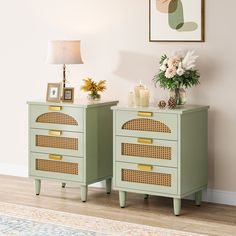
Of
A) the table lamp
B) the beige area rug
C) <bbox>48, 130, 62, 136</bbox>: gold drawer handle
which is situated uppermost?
the table lamp

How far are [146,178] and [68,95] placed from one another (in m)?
0.97

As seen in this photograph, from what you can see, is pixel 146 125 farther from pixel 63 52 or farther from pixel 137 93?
pixel 63 52

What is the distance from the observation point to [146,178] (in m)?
5.13

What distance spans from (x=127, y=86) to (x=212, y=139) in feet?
2.87

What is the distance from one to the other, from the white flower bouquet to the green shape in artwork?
0.86ft

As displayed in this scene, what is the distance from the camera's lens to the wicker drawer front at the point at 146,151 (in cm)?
500

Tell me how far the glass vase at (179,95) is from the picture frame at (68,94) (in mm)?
825

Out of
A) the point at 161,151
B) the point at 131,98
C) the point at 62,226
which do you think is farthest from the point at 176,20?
the point at 62,226

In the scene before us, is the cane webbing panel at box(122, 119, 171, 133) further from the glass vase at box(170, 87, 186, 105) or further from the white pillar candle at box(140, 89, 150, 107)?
the glass vase at box(170, 87, 186, 105)

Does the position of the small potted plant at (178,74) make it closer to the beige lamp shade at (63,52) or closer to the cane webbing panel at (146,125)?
the cane webbing panel at (146,125)

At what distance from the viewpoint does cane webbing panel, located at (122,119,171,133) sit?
5020 millimetres

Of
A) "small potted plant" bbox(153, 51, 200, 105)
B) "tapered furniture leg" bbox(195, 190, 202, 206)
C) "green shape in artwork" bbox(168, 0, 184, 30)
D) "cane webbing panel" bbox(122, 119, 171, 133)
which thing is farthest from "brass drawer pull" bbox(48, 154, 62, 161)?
"green shape in artwork" bbox(168, 0, 184, 30)

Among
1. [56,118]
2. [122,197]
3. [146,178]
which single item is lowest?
[122,197]

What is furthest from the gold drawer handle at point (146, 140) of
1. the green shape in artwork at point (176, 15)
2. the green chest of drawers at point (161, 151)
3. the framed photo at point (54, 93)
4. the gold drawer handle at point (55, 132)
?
the green shape in artwork at point (176, 15)
